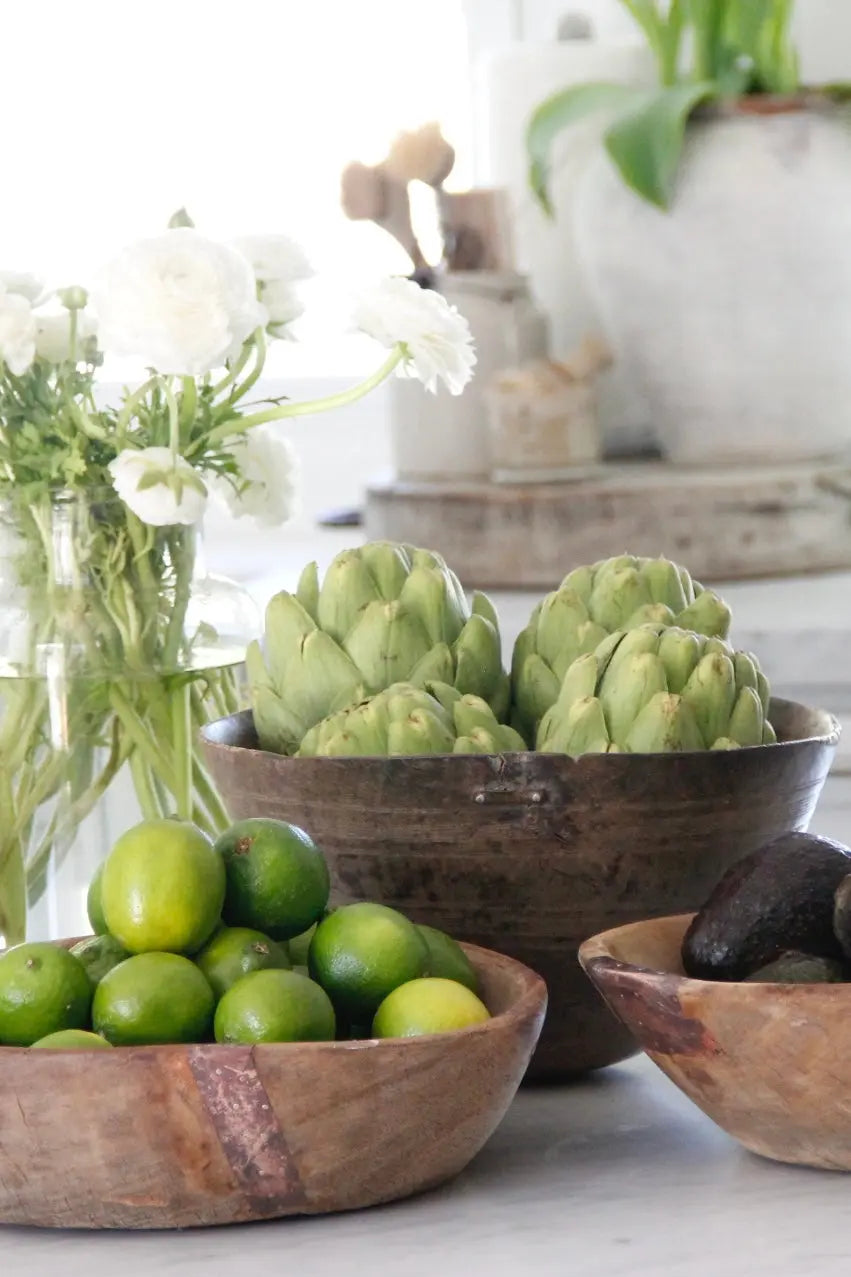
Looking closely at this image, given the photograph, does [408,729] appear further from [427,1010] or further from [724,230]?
[724,230]

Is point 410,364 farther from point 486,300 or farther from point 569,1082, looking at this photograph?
point 486,300

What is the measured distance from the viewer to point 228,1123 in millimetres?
595

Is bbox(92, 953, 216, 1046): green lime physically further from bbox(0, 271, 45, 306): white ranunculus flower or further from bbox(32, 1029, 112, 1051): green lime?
bbox(0, 271, 45, 306): white ranunculus flower

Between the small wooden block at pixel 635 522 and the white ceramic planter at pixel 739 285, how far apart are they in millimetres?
153

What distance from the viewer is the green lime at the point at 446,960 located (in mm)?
662

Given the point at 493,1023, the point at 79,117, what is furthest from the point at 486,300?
the point at 493,1023

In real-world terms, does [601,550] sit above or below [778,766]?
below

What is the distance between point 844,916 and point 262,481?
0.52 meters

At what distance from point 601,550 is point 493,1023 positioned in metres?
1.35

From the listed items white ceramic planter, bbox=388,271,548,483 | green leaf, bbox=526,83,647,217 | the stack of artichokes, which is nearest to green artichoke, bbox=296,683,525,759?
the stack of artichokes

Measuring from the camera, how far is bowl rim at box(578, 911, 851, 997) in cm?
61

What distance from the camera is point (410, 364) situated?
0.96 meters

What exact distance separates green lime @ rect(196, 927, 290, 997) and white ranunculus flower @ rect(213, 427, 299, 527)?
0.43 m

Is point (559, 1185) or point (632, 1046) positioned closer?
point (559, 1185)
